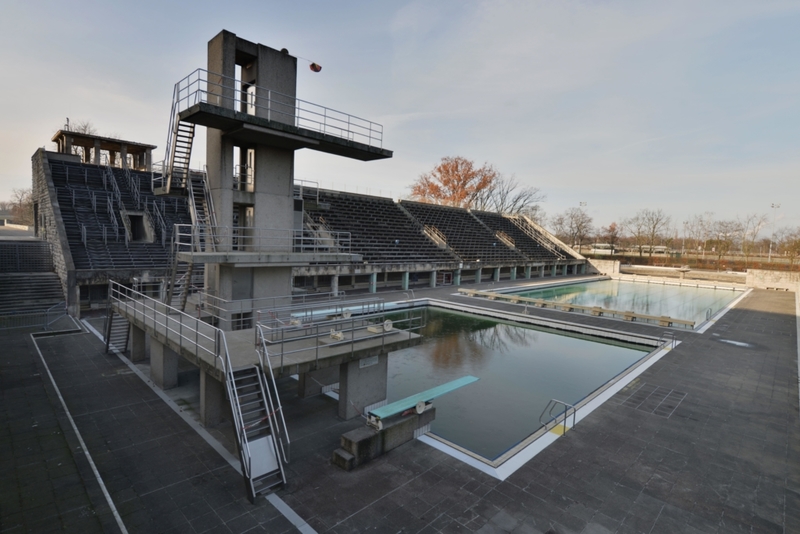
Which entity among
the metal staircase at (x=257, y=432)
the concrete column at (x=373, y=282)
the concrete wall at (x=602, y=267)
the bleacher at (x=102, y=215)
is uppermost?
the bleacher at (x=102, y=215)

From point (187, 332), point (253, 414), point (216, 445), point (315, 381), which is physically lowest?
point (216, 445)

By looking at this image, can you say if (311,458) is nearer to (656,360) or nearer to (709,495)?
(709,495)

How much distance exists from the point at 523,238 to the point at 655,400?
34.7 meters

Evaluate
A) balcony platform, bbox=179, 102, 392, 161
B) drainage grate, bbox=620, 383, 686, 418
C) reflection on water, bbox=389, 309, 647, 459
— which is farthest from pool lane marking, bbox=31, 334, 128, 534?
drainage grate, bbox=620, 383, 686, 418

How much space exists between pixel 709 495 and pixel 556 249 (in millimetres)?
41026

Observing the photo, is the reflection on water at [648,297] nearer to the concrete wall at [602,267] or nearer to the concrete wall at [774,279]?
the concrete wall at [774,279]

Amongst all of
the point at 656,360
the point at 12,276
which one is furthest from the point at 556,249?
the point at 12,276

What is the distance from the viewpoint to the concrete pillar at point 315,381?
914 cm

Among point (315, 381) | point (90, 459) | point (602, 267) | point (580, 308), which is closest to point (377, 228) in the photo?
point (580, 308)

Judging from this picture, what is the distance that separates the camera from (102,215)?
20.3 metres

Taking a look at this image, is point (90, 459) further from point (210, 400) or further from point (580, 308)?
point (580, 308)

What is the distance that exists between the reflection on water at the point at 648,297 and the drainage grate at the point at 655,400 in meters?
11.6

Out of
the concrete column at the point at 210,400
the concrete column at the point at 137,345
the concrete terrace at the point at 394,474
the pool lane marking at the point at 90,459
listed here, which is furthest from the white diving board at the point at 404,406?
the concrete column at the point at 137,345

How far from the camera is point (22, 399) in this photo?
8.46 meters
